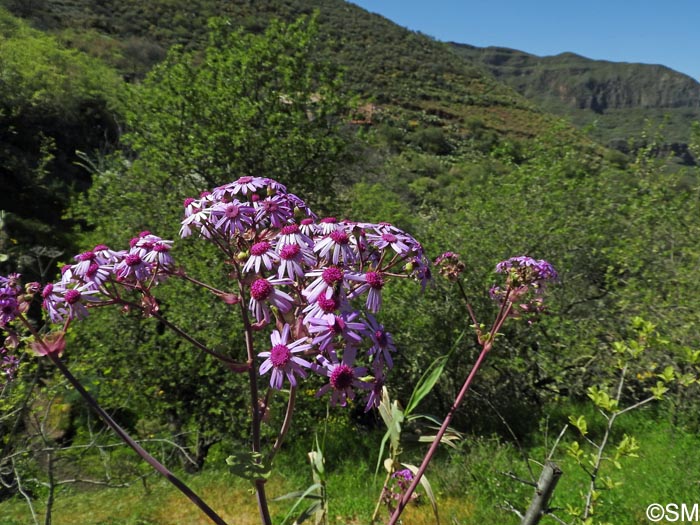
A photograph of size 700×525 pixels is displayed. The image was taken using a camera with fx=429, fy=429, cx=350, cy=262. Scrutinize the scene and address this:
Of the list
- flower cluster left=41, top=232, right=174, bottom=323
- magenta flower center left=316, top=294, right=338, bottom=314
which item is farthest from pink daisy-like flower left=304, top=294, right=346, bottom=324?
flower cluster left=41, top=232, right=174, bottom=323

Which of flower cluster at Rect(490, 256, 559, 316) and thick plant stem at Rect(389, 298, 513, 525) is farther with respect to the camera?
flower cluster at Rect(490, 256, 559, 316)

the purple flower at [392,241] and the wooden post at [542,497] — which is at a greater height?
the purple flower at [392,241]

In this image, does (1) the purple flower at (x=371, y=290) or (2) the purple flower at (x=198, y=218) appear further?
(2) the purple flower at (x=198, y=218)

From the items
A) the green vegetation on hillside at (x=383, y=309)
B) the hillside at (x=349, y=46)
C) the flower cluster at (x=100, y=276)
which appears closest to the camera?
the flower cluster at (x=100, y=276)

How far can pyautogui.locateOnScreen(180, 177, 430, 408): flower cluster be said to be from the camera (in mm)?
1146

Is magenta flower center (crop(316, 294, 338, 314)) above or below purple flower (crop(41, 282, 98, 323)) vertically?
above

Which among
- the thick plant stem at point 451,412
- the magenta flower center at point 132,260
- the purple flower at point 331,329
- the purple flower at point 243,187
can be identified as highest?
the purple flower at point 243,187

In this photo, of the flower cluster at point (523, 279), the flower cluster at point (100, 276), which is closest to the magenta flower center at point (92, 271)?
the flower cluster at point (100, 276)

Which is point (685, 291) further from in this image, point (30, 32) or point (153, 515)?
point (30, 32)

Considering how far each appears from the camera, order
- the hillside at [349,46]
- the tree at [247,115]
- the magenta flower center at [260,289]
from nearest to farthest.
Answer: the magenta flower center at [260,289]
the tree at [247,115]
the hillside at [349,46]

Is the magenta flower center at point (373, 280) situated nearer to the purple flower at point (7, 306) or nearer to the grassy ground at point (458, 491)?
the purple flower at point (7, 306)

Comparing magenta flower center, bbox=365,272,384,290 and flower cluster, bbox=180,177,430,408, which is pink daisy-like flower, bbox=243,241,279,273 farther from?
magenta flower center, bbox=365,272,384,290

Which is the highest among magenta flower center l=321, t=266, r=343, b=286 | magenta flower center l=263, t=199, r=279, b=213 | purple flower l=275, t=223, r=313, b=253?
magenta flower center l=263, t=199, r=279, b=213

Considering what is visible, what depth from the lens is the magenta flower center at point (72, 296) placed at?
4.24 ft
